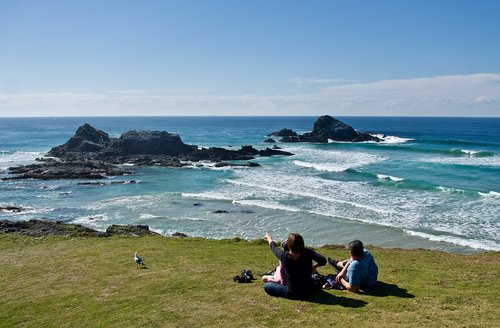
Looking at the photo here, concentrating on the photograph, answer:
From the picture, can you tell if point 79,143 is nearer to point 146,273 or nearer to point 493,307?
point 146,273

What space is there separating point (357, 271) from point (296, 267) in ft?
5.40

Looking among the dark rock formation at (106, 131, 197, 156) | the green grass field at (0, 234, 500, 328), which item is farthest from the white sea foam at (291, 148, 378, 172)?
the green grass field at (0, 234, 500, 328)

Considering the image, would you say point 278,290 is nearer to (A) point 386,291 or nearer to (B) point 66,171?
(A) point 386,291

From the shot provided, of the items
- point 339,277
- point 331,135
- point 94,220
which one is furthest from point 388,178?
point 331,135

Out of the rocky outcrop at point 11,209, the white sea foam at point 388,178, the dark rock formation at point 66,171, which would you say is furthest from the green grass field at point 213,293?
the dark rock formation at point 66,171

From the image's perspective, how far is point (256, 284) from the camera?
458 inches

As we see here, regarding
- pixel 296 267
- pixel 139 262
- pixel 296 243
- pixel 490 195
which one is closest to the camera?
pixel 296 243

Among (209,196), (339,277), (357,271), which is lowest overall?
(209,196)

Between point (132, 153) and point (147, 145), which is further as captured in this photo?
point (147, 145)

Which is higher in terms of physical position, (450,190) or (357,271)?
(357,271)

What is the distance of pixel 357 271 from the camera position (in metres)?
10.6

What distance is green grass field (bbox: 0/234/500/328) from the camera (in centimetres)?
920

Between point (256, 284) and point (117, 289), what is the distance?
3.92 m

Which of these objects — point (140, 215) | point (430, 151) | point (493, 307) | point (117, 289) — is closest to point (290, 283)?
point (493, 307)
